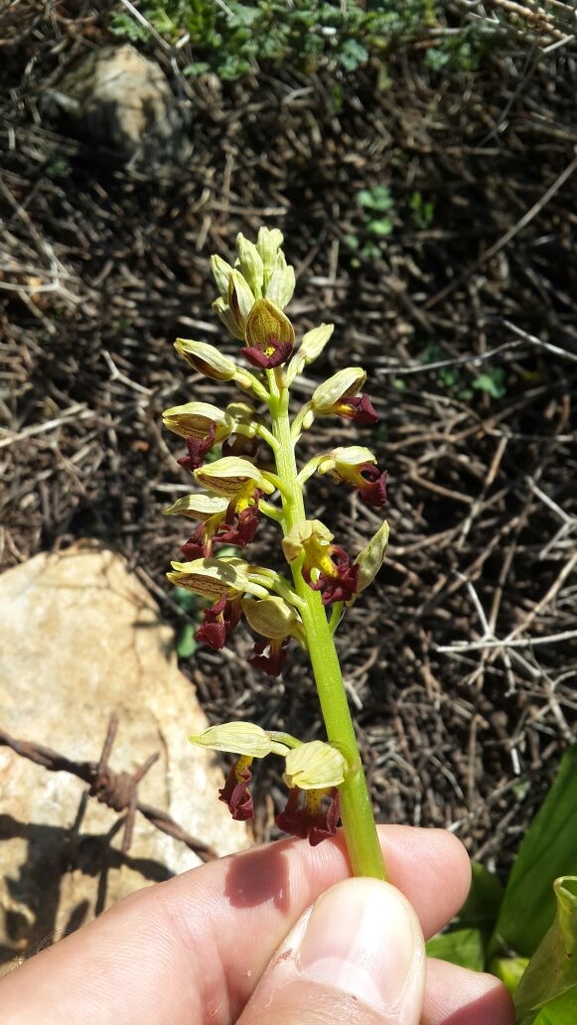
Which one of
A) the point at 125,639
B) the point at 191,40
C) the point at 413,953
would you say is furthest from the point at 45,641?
the point at 191,40

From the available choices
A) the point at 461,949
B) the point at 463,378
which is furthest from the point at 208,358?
the point at 461,949

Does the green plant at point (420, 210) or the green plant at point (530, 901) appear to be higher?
the green plant at point (420, 210)

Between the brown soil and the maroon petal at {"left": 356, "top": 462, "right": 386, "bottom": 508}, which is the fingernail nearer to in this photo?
the maroon petal at {"left": 356, "top": 462, "right": 386, "bottom": 508}

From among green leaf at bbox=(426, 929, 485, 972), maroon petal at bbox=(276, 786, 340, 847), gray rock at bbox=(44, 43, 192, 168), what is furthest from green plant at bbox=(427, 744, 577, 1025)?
gray rock at bbox=(44, 43, 192, 168)

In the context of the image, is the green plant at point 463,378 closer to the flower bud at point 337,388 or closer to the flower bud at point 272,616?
the flower bud at point 337,388

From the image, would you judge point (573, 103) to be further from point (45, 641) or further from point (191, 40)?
point (45, 641)

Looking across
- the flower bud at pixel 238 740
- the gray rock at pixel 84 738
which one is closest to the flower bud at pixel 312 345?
the flower bud at pixel 238 740
